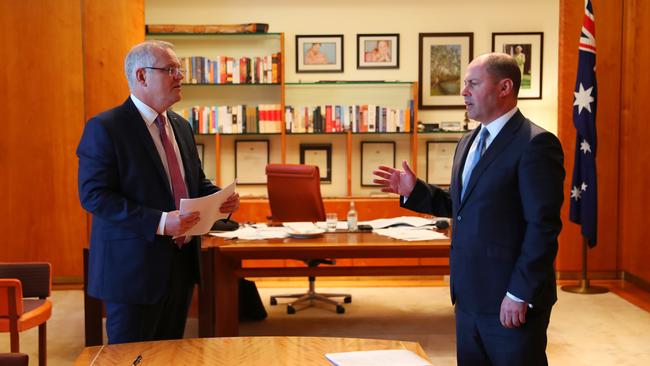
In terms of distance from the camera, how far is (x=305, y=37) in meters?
7.36

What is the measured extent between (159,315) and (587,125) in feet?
14.9

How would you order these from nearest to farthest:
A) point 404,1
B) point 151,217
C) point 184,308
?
point 151,217 → point 184,308 → point 404,1

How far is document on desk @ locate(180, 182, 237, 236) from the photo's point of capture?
2699 mm

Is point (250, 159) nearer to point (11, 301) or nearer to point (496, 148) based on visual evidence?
point (11, 301)

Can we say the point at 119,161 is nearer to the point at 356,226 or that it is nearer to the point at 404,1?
the point at 356,226

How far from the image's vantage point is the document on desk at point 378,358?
1.96 metres

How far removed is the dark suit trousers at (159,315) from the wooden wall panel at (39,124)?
12.8ft

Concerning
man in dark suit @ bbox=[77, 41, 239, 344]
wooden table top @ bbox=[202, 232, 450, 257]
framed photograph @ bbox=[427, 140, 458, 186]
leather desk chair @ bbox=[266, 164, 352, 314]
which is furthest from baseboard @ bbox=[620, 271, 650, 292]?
man in dark suit @ bbox=[77, 41, 239, 344]

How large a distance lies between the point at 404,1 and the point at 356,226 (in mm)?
3272

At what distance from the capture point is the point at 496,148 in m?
2.55

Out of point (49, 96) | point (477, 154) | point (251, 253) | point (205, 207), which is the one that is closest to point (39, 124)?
point (49, 96)

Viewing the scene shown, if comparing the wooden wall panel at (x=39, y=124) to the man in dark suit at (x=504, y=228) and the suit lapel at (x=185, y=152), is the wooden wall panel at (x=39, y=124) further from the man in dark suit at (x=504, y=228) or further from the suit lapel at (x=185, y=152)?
the man in dark suit at (x=504, y=228)

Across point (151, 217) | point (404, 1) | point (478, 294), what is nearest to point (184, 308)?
point (151, 217)

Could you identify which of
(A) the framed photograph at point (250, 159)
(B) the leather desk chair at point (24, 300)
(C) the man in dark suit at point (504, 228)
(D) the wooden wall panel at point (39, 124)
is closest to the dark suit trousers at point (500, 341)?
(C) the man in dark suit at point (504, 228)
